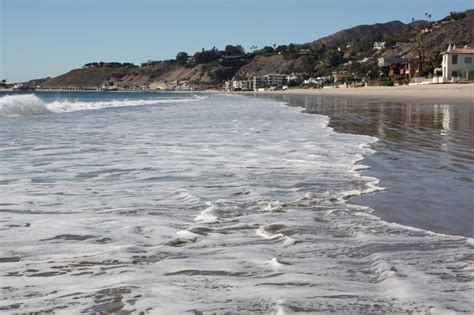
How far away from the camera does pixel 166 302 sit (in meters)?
2.99

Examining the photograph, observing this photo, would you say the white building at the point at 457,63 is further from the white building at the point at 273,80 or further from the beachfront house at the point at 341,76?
the white building at the point at 273,80

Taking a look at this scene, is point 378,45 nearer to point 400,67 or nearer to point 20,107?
point 400,67

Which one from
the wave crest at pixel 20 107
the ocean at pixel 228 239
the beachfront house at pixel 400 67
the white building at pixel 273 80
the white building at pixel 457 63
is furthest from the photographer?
the white building at pixel 273 80

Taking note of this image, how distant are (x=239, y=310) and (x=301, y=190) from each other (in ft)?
11.4

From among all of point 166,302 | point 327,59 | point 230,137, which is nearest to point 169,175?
point 166,302

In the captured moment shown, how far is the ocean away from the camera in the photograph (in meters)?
3.05

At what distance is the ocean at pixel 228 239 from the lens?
10.0 ft

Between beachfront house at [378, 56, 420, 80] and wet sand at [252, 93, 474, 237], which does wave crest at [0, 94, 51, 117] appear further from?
beachfront house at [378, 56, 420, 80]

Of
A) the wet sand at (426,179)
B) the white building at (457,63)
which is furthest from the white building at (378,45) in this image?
the wet sand at (426,179)

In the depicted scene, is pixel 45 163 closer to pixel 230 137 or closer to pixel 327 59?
pixel 230 137

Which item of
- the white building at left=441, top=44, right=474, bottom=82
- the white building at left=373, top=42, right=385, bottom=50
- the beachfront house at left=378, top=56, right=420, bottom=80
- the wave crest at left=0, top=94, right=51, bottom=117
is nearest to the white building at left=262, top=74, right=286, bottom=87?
the white building at left=373, top=42, right=385, bottom=50

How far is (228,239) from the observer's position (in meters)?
4.27

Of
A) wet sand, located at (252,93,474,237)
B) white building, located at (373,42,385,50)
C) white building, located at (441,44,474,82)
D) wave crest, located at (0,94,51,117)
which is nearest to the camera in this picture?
wet sand, located at (252,93,474,237)

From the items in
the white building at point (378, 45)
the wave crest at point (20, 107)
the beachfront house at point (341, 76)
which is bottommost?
the wave crest at point (20, 107)
